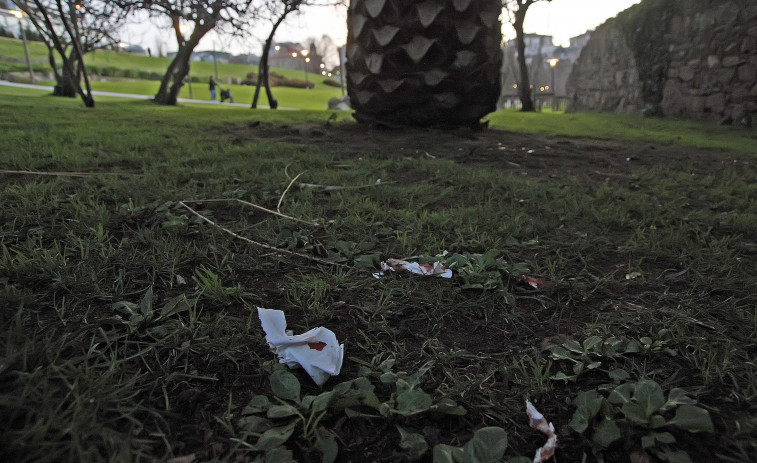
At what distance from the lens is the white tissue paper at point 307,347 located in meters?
0.80

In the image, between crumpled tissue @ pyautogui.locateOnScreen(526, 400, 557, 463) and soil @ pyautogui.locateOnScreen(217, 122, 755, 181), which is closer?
crumpled tissue @ pyautogui.locateOnScreen(526, 400, 557, 463)

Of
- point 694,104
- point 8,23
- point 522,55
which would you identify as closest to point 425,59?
point 694,104

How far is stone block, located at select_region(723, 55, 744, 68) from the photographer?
5.69 metres

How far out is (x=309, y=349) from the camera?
844mm

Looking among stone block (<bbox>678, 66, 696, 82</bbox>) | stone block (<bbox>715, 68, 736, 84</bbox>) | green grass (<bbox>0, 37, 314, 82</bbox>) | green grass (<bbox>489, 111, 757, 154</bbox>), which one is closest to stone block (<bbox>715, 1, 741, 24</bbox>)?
stone block (<bbox>715, 68, 736, 84</bbox>)

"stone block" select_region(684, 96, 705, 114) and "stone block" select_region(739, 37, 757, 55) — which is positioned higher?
"stone block" select_region(739, 37, 757, 55)

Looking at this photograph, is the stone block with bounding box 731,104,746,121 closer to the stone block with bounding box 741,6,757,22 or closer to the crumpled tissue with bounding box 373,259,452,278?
the stone block with bounding box 741,6,757,22

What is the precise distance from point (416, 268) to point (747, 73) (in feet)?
22.1

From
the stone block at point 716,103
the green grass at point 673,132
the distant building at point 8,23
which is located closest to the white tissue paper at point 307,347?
the green grass at point 673,132

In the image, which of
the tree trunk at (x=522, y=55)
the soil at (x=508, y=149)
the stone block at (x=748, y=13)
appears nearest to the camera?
the soil at (x=508, y=149)

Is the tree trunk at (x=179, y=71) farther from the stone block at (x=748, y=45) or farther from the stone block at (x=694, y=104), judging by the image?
the stone block at (x=748, y=45)

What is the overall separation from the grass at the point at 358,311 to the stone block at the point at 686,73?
581 centimetres

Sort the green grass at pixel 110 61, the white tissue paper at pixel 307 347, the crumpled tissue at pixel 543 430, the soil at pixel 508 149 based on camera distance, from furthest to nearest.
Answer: the green grass at pixel 110 61 → the soil at pixel 508 149 → the white tissue paper at pixel 307 347 → the crumpled tissue at pixel 543 430

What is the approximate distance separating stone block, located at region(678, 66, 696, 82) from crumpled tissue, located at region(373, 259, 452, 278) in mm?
7467
